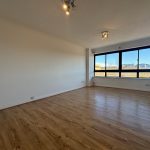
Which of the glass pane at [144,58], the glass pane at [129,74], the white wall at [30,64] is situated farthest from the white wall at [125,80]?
the white wall at [30,64]

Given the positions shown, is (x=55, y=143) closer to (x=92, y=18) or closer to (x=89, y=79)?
(x=92, y=18)

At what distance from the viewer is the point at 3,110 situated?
A: 9.53 feet

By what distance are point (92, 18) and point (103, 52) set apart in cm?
369

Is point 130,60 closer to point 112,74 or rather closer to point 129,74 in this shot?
point 129,74

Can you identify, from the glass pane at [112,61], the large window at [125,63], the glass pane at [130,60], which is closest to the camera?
the large window at [125,63]

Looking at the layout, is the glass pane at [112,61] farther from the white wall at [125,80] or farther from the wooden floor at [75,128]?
the wooden floor at [75,128]

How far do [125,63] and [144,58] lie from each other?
0.88 m

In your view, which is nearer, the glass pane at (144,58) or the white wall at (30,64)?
the white wall at (30,64)

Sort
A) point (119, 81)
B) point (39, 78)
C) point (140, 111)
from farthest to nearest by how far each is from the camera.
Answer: point (119, 81) → point (39, 78) → point (140, 111)

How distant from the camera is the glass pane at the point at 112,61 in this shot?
19.4ft

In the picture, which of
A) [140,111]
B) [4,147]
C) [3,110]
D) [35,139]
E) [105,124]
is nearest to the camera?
[4,147]

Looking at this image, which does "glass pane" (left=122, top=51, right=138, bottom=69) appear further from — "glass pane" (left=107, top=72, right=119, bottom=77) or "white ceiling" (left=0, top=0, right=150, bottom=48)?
"white ceiling" (left=0, top=0, right=150, bottom=48)

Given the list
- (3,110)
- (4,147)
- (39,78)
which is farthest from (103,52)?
(4,147)

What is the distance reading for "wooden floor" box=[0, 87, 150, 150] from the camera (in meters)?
1.58
